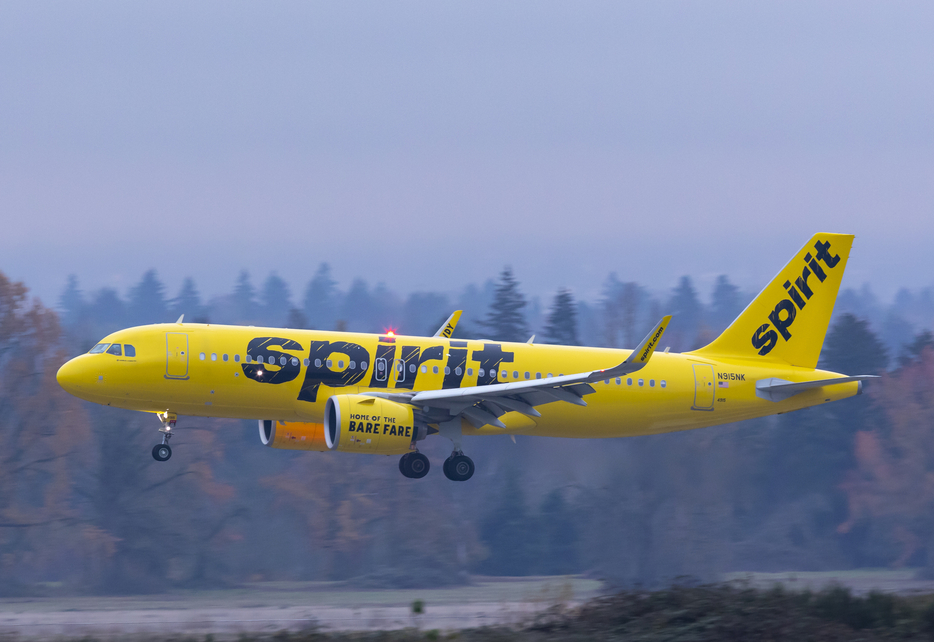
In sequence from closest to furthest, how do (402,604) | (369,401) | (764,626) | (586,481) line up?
(764,626)
(369,401)
(402,604)
(586,481)

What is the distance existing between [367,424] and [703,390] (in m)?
11.8

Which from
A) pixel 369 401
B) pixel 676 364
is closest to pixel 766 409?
pixel 676 364

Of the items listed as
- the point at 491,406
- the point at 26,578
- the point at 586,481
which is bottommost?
the point at 26,578

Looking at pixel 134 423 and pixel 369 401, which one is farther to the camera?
pixel 134 423

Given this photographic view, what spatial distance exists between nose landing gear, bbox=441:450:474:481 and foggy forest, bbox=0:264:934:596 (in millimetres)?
21060

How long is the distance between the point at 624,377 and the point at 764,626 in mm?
12829

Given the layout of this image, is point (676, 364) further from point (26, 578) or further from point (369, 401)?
point (26, 578)

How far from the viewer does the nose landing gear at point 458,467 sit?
34.1 meters

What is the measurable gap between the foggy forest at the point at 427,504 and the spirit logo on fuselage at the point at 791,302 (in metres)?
17.6

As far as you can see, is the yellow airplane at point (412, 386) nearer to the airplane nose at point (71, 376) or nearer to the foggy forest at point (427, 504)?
the airplane nose at point (71, 376)

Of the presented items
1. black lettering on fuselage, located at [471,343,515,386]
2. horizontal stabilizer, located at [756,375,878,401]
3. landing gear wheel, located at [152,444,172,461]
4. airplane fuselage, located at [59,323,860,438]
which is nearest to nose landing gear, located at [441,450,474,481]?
airplane fuselage, located at [59,323,860,438]

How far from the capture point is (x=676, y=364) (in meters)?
36.8

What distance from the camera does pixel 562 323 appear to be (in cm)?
9212

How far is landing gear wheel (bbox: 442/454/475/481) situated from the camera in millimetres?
34125
